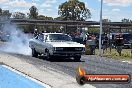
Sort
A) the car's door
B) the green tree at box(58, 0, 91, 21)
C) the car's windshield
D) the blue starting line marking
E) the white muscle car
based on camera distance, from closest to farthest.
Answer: the blue starting line marking
the white muscle car
the car's windshield
the car's door
the green tree at box(58, 0, 91, 21)

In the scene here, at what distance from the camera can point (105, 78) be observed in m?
2.84

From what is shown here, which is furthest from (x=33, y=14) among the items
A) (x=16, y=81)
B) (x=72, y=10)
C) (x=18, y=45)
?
(x=16, y=81)

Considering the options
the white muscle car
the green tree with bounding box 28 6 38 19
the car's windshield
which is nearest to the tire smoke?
the white muscle car

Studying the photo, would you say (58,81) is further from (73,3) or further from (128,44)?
(73,3)

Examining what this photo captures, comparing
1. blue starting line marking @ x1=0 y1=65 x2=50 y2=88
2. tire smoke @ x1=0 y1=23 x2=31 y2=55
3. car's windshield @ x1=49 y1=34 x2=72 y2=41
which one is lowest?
tire smoke @ x1=0 y1=23 x2=31 y2=55

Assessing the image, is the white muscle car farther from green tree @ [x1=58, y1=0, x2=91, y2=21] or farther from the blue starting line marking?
green tree @ [x1=58, y1=0, x2=91, y2=21]

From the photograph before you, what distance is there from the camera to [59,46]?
19.8 meters

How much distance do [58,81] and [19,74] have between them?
267 centimetres

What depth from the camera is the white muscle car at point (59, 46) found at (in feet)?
65.4

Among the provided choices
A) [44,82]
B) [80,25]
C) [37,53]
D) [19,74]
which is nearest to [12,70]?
[19,74]

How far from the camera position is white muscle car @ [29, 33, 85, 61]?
19.9 m

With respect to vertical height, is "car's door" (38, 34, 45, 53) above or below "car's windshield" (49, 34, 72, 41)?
below

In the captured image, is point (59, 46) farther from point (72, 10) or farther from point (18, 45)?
point (72, 10)

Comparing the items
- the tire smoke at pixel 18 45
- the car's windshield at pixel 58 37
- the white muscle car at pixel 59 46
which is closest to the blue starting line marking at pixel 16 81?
the white muscle car at pixel 59 46
